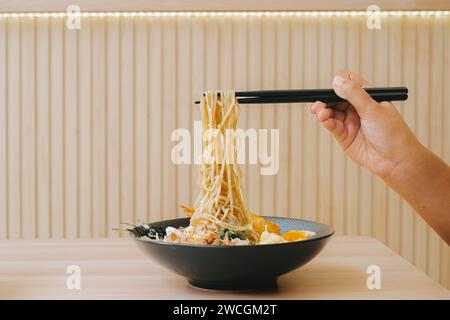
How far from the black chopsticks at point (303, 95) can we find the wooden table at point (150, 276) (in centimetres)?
36

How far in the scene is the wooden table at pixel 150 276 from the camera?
975 millimetres

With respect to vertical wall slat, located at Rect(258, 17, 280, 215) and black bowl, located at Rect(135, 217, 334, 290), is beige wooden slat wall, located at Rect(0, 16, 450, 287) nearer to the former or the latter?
vertical wall slat, located at Rect(258, 17, 280, 215)

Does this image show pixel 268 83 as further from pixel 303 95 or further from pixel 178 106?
pixel 303 95

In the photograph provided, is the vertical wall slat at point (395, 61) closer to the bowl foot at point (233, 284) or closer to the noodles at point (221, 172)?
the noodles at point (221, 172)

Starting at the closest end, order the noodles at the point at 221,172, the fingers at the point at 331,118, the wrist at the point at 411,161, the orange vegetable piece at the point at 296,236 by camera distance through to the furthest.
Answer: the orange vegetable piece at the point at 296,236 → the noodles at the point at 221,172 → the wrist at the point at 411,161 → the fingers at the point at 331,118

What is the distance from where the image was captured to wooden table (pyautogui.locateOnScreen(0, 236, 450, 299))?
97 cm

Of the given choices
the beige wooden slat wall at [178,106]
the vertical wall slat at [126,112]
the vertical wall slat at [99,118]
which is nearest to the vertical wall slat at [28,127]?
the beige wooden slat wall at [178,106]

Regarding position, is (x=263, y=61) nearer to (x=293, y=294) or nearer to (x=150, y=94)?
(x=150, y=94)

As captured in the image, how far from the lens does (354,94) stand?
3.89 feet

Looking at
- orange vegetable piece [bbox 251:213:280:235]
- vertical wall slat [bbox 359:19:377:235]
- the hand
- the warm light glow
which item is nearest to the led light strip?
the warm light glow

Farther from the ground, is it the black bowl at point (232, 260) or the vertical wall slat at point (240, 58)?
the vertical wall slat at point (240, 58)

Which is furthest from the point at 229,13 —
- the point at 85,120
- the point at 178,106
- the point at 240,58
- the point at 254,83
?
the point at 85,120

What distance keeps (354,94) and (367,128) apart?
0.61ft
